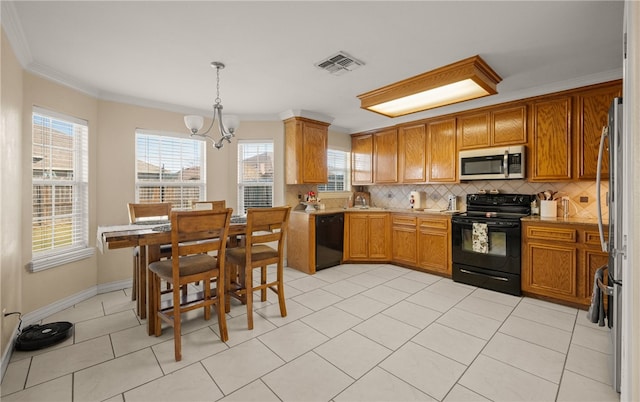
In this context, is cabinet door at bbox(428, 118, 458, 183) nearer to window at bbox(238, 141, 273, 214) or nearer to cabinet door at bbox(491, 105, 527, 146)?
cabinet door at bbox(491, 105, 527, 146)

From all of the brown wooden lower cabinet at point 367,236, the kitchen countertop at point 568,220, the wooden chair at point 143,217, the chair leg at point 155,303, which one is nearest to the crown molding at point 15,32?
the wooden chair at point 143,217

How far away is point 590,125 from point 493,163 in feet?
3.26

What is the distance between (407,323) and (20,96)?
161 inches

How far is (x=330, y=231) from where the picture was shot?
4.63 metres

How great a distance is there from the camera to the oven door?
343cm

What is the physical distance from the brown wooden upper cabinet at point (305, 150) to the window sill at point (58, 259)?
2.77m

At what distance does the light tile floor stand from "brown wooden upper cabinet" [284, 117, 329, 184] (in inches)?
85.4

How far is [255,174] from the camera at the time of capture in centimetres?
484

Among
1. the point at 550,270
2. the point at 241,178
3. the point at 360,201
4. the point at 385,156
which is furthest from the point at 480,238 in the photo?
the point at 241,178

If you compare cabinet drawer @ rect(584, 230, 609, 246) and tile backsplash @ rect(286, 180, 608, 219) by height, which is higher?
tile backsplash @ rect(286, 180, 608, 219)

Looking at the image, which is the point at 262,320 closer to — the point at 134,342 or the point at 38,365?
the point at 134,342

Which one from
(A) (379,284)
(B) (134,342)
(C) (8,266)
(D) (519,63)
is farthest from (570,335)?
(C) (8,266)

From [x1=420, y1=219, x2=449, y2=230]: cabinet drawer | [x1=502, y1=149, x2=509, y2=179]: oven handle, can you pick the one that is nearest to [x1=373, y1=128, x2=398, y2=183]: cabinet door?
[x1=420, y1=219, x2=449, y2=230]: cabinet drawer

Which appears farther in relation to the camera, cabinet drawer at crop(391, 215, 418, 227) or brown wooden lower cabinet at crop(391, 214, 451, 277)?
cabinet drawer at crop(391, 215, 418, 227)
